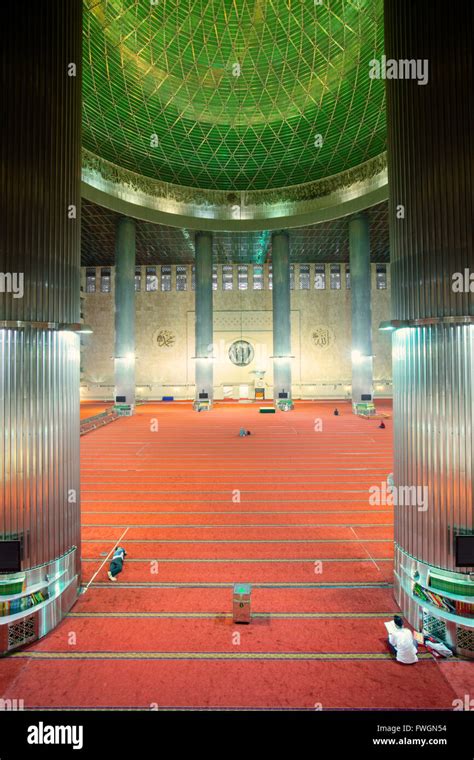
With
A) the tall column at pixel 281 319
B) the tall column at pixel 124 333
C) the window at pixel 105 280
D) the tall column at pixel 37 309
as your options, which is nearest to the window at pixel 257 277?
the tall column at pixel 281 319

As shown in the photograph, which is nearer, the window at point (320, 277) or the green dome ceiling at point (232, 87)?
the green dome ceiling at point (232, 87)

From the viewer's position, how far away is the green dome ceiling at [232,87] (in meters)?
16.6

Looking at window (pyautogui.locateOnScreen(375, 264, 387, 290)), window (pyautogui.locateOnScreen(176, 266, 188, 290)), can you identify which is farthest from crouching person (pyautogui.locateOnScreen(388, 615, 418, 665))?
window (pyautogui.locateOnScreen(375, 264, 387, 290))

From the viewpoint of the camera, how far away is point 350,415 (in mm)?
20922

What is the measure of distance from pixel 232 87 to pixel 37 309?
22049mm

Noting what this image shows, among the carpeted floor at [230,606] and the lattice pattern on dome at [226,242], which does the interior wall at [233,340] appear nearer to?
the lattice pattern on dome at [226,242]

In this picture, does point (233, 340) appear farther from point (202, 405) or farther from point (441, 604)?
point (441, 604)

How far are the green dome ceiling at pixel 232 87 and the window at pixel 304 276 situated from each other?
32.1 feet

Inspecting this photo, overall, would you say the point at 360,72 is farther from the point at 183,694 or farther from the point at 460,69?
the point at 183,694

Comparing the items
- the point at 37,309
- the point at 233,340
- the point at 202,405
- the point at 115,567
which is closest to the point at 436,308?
the point at 37,309

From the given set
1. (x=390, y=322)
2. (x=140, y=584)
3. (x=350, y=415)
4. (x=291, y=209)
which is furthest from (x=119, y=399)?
(x=390, y=322)

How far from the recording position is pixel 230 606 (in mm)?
4023

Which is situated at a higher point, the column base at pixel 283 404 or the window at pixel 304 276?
the window at pixel 304 276

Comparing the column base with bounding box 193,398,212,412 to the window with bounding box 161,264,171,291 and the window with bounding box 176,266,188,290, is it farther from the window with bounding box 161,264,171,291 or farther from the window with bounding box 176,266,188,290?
the window with bounding box 161,264,171,291
